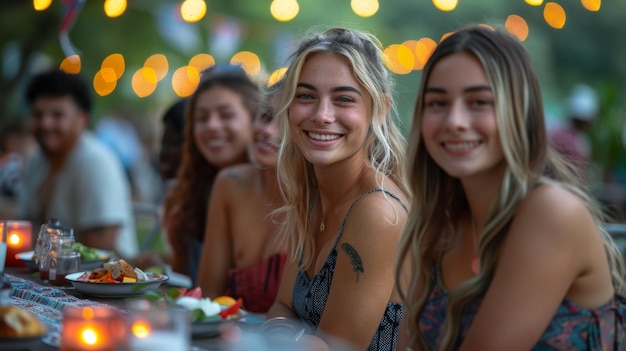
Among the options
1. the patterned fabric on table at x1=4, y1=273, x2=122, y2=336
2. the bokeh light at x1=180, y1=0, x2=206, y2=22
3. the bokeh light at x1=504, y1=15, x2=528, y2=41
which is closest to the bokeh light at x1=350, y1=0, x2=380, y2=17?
the bokeh light at x1=180, y1=0, x2=206, y2=22

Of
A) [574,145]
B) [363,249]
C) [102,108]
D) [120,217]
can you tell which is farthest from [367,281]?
[102,108]

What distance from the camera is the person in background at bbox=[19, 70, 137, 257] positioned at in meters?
5.72

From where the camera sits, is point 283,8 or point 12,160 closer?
point 12,160

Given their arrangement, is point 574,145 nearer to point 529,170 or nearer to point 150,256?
point 150,256

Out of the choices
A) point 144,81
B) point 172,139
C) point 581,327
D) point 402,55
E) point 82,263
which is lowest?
point 82,263

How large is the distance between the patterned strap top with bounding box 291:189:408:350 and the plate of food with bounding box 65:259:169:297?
0.48 meters

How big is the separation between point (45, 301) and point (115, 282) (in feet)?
0.73

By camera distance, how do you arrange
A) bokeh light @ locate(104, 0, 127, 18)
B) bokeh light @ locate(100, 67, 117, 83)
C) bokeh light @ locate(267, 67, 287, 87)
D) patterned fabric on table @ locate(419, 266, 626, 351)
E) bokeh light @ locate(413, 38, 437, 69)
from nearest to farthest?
patterned fabric on table @ locate(419, 266, 626, 351) → bokeh light @ locate(267, 67, 287, 87) → bokeh light @ locate(104, 0, 127, 18) → bokeh light @ locate(100, 67, 117, 83) → bokeh light @ locate(413, 38, 437, 69)

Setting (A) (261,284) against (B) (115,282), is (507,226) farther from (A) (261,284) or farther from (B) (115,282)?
(A) (261,284)

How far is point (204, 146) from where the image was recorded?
14.5 ft

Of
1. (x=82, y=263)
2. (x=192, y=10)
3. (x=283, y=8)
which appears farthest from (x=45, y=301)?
(x=283, y=8)

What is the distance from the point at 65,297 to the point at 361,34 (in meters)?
1.35

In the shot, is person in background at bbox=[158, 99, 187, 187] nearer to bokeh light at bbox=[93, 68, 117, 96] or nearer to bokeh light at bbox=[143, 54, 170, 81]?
bokeh light at bbox=[93, 68, 117, 96]

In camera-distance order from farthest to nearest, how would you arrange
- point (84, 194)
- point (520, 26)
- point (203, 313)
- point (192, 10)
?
point (520, 26)
point (192, 10)
point (84, 194)
point (203, 313)
